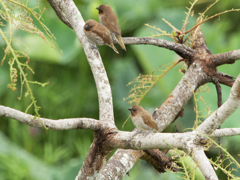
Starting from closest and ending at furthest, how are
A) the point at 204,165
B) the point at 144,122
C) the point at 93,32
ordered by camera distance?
the point at 204,165
the point at 144,122
the point at 93,32

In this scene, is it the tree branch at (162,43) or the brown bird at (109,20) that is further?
the brown bird at (109,20)

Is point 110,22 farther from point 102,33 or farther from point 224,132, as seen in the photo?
point 224,132

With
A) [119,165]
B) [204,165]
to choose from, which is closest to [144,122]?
[119,165]

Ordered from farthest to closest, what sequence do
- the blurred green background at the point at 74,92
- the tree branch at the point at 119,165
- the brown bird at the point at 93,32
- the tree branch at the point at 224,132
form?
the blurred green background at the point at 74,92 < the brown bird at the point at 93,32 < the tree branch at the point at 119,165 < the tree branch at the point at 224,132

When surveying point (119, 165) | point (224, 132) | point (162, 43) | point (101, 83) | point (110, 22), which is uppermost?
point (110, 22)

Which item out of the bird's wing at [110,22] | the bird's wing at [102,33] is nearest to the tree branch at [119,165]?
the bird's wing at [102,33]

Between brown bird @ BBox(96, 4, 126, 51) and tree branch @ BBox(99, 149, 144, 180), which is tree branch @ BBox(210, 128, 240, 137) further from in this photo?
brown bird @ BBox(96, 4, 126, 51)

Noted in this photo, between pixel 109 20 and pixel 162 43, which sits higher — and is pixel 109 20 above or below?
above

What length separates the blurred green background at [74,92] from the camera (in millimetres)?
1730

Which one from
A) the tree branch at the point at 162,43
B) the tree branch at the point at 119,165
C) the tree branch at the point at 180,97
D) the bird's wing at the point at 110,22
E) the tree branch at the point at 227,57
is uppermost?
the bird's wing at the point at 110,22

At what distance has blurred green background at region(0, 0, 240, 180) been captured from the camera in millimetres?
Answer: 1730

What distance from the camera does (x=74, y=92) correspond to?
2113 millimetres

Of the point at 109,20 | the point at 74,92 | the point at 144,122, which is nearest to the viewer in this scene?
the point at 144,122

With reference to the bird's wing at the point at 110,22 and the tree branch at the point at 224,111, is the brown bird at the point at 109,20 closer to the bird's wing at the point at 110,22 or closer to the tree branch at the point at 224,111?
the bird's wing at the point at 110,22
